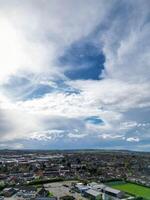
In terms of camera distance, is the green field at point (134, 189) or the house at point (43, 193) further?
the green field at point (134, 189)

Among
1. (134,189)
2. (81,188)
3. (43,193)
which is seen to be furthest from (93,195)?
(134,189)

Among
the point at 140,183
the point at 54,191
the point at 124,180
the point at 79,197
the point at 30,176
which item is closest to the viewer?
the point at 79,197

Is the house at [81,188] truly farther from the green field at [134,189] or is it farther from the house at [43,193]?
the green field at [134,189]

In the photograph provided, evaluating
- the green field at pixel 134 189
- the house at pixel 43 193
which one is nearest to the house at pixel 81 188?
the house at pixel 43 193

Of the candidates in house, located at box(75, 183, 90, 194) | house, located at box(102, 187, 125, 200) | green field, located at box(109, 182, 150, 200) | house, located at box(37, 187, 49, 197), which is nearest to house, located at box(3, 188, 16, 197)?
house, located at box(37, 187, 49, 197)

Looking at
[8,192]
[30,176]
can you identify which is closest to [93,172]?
[30,176]

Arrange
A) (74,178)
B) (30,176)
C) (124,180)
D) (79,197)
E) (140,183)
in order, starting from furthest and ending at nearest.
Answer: (30,176), (74,178), (124,180), (140,183), (79,197)

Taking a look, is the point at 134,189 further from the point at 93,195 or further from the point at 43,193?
the point at 43,193

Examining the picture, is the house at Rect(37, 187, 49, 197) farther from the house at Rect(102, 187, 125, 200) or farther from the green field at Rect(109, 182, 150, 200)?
the green field at Rect(109, 182, 150, 200)

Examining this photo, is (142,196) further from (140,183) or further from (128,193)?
(140,183)
